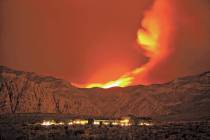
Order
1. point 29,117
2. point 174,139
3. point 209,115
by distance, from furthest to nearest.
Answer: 1. point 209,115
2. point 29,117
3. point 174,139

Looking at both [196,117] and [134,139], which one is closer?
[134,139]

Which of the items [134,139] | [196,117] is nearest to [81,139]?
[134,139]

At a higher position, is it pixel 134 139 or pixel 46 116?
pixel 46 116

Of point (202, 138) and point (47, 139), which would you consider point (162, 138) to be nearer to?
point (202, 138)

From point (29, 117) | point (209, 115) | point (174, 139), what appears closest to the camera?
point (174, 139)

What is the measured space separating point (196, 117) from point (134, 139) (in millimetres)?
121226

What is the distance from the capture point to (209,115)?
196 metres

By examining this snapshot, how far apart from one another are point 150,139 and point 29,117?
370 ft

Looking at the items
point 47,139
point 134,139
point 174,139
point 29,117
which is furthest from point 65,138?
point 29,117

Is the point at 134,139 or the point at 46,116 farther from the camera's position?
the point at 46,116

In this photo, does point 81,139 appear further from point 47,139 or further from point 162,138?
point 162,138

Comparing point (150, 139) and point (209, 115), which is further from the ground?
point (209, 115)

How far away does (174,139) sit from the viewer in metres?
74.4

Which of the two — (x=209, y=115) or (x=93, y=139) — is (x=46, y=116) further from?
(x=93, y=139)
